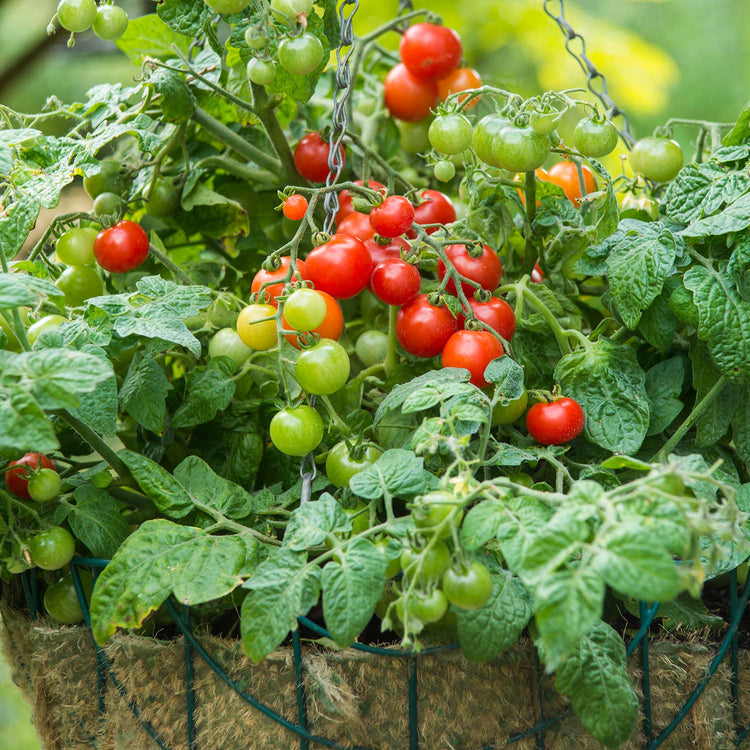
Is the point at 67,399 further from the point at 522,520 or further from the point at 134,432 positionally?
the point at 134,432

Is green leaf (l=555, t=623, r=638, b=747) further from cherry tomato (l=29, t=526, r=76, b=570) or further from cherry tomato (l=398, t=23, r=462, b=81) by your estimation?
cherry tomato (l=398, t=23, r=462, b=81)

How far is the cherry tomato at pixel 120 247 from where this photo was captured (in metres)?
0.76

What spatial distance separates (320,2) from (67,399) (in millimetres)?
500

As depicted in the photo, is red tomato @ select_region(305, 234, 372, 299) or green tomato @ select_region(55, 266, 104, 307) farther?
green tomato @ select_region(55, 266, 104, 307)

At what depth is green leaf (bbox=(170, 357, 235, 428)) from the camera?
705 millimetres

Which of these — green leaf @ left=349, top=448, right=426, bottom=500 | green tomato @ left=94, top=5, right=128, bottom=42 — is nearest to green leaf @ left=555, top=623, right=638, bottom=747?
green leaf @ left=349, top=448, right=426, bottom=500

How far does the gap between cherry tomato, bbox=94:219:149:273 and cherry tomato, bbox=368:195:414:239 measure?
0.25 meters

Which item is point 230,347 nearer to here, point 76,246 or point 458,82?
point 76,246

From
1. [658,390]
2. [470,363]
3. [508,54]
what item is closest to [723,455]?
[658,390]

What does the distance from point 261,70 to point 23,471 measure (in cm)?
39

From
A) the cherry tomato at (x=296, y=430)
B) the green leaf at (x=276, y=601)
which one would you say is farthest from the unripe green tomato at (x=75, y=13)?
the green leaf at (x=276, y=601)

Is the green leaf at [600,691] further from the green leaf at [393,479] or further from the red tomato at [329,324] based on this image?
the red tomato at [329,324]

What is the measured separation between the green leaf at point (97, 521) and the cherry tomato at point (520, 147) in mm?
429

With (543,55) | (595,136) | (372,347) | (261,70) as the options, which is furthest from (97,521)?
(543,55)
